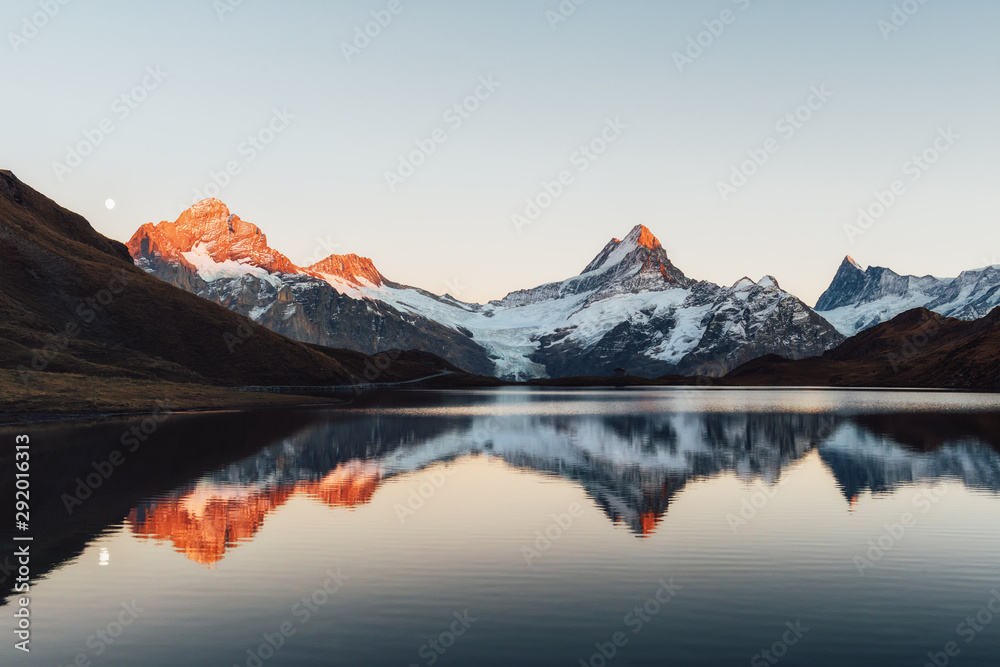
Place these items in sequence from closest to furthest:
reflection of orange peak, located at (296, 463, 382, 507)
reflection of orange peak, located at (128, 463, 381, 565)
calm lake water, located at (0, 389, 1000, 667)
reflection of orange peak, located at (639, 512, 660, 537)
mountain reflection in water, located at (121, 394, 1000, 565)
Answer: calm lake water, located at (0, 389, 1000, 667), reflection of orange peak, located at (128, 463, 381, 565), reflection of orange peak, located at (639, 512, 660, 537), mountain reflection in water, located at (121, 394, 1000, 565), reflection of orange peak, located at (296, 463, 382, 507)

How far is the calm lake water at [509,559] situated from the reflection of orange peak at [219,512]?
255 mm

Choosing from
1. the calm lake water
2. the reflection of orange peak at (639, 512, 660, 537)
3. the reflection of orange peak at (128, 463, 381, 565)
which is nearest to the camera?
the calm lake water

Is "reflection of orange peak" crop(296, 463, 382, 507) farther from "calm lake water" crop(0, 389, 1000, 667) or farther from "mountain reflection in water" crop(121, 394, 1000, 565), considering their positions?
"calm lake water" crop(0, 389, 1000, 667)

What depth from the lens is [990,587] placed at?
28703 millimetres

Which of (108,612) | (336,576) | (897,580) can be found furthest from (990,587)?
(108,612)

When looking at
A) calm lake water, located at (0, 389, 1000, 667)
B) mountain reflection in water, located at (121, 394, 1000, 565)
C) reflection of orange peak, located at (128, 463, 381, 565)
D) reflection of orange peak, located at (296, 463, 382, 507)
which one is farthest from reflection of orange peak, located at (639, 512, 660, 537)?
reflection of orange peak, located at (128, 463, 381, 565)

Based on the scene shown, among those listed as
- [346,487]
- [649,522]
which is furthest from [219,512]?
[649,522]

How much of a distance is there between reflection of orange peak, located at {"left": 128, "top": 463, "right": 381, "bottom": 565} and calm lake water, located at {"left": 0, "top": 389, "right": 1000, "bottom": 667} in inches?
10.1

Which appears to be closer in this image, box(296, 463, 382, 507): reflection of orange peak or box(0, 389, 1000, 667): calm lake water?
box(0, 389, 1000, 667): calm lake water

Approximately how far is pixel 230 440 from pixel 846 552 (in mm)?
65743

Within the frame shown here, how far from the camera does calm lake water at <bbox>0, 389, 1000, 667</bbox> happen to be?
22.6 m

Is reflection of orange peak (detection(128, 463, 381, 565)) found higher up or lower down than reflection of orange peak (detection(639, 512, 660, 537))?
lower down

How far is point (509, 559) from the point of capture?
33.5 metres

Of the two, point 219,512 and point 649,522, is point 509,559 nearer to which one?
point 649,522
